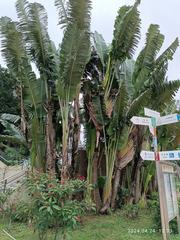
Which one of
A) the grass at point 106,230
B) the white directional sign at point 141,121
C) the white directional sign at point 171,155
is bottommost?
the grass at point 106,230

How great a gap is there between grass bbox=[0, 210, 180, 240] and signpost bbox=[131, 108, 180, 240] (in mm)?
939

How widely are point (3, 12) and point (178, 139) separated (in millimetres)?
7062

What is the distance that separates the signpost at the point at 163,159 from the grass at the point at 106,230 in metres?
0.94

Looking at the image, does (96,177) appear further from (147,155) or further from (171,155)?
(171,155)

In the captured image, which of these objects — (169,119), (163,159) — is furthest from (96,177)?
(169,119)

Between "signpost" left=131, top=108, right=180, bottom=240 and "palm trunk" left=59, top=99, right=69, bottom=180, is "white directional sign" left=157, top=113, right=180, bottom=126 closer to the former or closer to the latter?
"signpost" left=131, top=108, right=180, bottom=240

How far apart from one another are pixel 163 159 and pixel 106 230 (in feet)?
8.71

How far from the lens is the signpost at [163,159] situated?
16.6 ft

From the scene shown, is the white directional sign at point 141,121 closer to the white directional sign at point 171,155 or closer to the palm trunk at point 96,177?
the white directional sign at point 171,155

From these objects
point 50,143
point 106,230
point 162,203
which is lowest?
point 106,230

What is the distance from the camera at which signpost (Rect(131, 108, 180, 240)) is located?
16.6ft

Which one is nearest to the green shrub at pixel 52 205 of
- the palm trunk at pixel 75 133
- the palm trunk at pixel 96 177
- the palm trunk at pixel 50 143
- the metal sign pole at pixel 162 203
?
the metal sign pole at pixel 162 203

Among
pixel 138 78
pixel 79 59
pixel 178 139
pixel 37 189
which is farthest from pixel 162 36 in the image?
pixel 37 189

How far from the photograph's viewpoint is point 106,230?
6.92 metres
